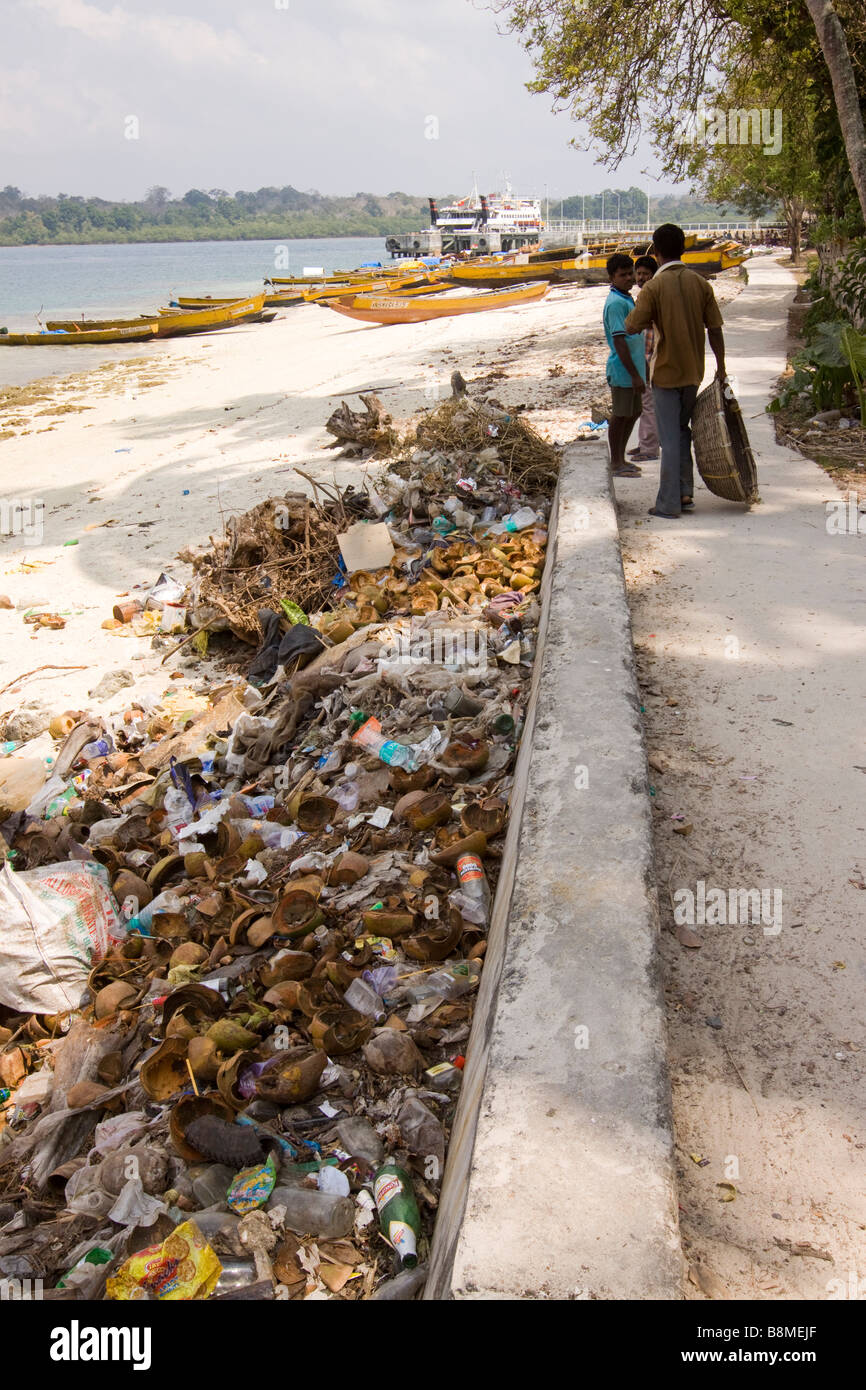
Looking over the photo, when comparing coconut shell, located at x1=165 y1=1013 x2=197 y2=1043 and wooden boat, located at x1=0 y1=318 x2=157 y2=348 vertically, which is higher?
wooden boat, located at x1=0 y1=318 x2=157 y2=348

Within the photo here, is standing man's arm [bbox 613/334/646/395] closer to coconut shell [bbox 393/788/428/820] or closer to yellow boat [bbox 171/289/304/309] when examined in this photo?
coconut shell [bbox 393/788/428/820]

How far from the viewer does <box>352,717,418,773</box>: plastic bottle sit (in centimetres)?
406

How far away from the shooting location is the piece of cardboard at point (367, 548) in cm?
648

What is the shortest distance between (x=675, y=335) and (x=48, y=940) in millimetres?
4445

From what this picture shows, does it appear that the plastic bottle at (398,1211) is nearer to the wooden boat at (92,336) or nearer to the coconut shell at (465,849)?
the coconut shell at (465,849)

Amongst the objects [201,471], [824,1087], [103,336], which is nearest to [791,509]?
[824,1087]

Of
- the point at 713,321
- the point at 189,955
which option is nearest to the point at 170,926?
the point at 189,955

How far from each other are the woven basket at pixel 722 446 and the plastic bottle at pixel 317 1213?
4571mm

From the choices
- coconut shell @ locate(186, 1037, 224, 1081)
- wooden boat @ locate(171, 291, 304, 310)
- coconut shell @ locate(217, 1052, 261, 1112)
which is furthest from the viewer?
wooden boat @ locate(171, 291, 304, 310)

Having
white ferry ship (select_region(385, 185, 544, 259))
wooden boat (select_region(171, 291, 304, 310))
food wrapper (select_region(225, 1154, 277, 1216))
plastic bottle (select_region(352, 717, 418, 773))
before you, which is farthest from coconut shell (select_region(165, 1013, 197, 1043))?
white ferry ship (select_region(385, 185, 544, 259))

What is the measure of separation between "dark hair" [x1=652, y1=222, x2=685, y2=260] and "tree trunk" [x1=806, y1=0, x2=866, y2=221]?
4.35m

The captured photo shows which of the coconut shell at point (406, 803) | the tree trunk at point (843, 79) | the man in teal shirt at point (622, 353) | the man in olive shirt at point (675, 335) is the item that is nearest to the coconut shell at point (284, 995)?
the coconut shell at point (406, 803)

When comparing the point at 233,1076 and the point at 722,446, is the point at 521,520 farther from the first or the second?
the point at 233,1076

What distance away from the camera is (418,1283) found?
1.93m
